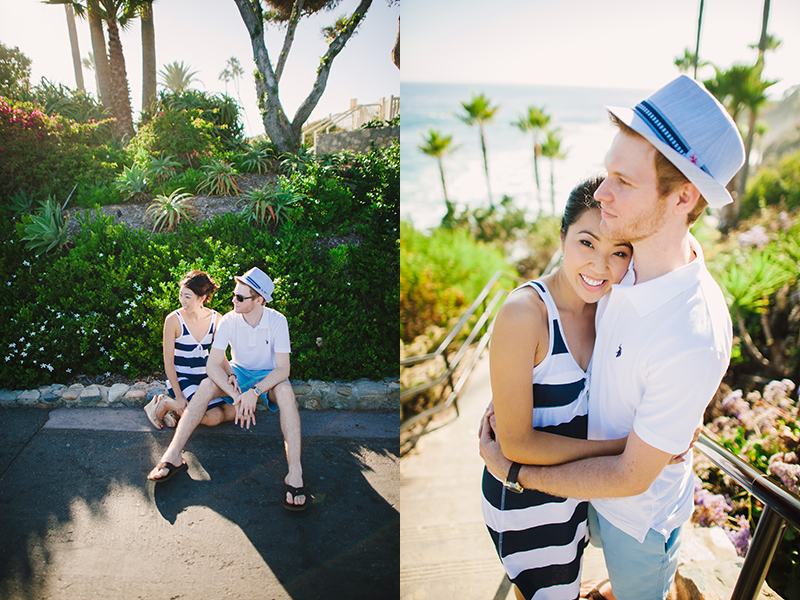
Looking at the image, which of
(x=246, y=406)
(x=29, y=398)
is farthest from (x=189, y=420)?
(x=29, y=398)

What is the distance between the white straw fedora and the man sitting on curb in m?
1.56

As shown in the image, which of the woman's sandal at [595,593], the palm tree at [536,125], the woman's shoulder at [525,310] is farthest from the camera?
the palm tree at [536,125]

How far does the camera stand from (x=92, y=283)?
1.89 metres

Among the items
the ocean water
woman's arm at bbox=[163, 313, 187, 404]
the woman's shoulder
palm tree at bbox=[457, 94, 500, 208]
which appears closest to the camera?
the woman's shoulder

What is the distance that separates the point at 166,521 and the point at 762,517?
219cm

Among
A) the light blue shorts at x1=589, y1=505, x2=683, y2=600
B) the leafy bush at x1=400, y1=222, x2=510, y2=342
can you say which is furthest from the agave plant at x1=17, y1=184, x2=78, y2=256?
the leafy bush at x1=400, y1=222, x2=510, y2=342

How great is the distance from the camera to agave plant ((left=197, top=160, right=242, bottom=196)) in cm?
194

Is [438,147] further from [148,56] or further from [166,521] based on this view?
[166,521]

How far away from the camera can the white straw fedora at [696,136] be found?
39.0 inches

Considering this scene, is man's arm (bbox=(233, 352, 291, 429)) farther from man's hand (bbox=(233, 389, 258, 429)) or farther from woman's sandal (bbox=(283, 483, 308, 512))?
woman's sandal (bbox=(283, 483, 308, 512))

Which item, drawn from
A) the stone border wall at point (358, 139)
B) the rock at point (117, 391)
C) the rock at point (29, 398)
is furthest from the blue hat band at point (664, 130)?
the rock at point (29, 398)

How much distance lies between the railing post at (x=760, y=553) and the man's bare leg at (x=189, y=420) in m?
2.04

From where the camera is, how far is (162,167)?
191 centimetres

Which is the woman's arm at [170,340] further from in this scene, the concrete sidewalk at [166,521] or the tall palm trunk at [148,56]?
the tall palm trunk at [148,56]
